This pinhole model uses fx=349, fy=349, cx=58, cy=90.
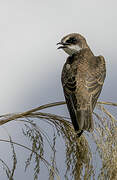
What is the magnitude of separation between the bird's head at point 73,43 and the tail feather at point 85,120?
5.55ft

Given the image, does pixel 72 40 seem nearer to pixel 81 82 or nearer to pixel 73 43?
pixel 73 43

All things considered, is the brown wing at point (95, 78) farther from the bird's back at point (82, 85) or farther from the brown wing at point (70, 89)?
the brown wing at point (70, 89)

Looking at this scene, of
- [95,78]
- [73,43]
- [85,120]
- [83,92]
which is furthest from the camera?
[73,43]

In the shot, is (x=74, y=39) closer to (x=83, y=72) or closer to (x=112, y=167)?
(x=83, y=72)

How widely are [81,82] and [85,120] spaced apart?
672mm

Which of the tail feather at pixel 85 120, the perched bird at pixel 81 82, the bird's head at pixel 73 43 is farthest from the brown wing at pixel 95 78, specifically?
the bird's head at pixel 73 43

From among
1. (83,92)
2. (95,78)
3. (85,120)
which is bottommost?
(85,120)

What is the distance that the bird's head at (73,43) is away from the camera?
5738 mm

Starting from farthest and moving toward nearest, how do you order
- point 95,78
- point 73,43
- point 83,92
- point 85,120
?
point 73,43 → point 95,78 → point 83,92 → point 85,120

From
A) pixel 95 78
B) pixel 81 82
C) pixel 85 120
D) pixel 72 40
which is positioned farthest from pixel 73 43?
pixel 85 120

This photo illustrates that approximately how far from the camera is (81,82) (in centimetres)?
464

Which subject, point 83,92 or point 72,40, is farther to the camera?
point 72,40

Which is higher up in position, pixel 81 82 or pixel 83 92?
pixel 81 82

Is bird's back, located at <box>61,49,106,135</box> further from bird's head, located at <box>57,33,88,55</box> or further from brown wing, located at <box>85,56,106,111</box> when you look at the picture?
bird's head, located at <box>57,33,88,55</box>
